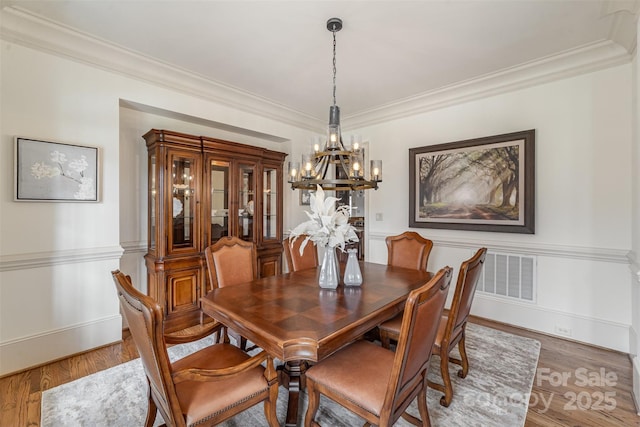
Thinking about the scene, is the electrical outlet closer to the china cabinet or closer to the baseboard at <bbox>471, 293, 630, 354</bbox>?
the baseboard at <bbox>471, 293, 630, 354</bbox>

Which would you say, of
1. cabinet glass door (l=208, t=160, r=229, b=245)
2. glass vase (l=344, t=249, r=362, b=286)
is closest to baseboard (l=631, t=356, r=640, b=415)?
glass vase (l=344, t=249, r=362, b=286)

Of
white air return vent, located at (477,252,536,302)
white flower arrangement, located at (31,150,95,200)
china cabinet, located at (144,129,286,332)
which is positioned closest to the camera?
white flower arrangement, located at (31,150,95,200)

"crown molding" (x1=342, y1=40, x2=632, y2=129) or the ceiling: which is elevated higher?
the ceiling

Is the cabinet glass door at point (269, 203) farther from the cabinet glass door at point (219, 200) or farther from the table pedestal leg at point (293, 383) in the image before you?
the table pedestal leg at point (293, 383)

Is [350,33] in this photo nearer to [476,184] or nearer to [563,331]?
[476,184]

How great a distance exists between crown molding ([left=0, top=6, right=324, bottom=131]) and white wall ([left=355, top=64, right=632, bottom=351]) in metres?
2.84

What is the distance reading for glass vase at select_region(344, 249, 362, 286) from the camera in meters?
2.07

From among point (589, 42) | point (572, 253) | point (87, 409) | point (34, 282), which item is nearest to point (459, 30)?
point (589, 42)

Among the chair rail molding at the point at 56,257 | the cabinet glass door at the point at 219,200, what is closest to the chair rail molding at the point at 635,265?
the cabinet glass door at the point at 219,200

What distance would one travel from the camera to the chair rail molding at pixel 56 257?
2.21 metres

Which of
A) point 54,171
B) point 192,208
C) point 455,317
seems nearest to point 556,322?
point 455,317

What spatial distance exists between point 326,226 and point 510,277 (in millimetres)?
2472

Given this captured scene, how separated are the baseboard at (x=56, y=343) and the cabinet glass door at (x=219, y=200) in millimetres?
1224

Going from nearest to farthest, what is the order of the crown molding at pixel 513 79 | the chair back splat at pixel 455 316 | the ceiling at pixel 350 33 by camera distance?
the chair back splat at pixel 455 316, the ceiling at pixel 350 33, the crown molding at pixel 513 79
